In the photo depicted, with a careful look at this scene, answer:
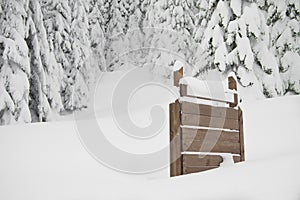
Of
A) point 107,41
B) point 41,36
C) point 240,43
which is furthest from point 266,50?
point 107,41

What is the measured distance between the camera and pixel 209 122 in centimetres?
653

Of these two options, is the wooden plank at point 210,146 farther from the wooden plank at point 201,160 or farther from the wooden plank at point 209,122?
the wooden plank at point 209,122

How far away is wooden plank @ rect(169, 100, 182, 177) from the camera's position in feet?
19.8

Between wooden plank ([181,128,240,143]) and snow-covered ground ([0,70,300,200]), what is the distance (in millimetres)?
804

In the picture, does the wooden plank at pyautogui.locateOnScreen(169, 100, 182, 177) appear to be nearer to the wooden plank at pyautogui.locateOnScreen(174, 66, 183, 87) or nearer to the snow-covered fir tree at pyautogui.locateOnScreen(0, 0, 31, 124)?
the wooden plank at pyautogui.locateOnScreen(174, 66, 183, 87)

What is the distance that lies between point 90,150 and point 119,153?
727 mm

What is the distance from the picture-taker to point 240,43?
42.7 feet

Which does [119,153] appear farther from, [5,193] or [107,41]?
[107,41]

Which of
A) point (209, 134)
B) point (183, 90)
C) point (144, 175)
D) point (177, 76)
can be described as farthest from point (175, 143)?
point (177, 76)

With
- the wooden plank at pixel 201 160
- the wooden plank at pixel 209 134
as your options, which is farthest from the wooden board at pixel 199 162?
the wooden plank at pixel 209 134

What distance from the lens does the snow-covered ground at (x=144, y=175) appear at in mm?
4422

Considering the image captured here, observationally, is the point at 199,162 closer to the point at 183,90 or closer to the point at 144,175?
the point at 144,175

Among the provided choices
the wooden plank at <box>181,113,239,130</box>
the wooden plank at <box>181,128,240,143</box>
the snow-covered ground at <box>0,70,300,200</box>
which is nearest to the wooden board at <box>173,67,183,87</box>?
the wooden plank at <box>181,113,239,130</box>

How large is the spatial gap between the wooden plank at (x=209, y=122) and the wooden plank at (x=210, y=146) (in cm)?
30
